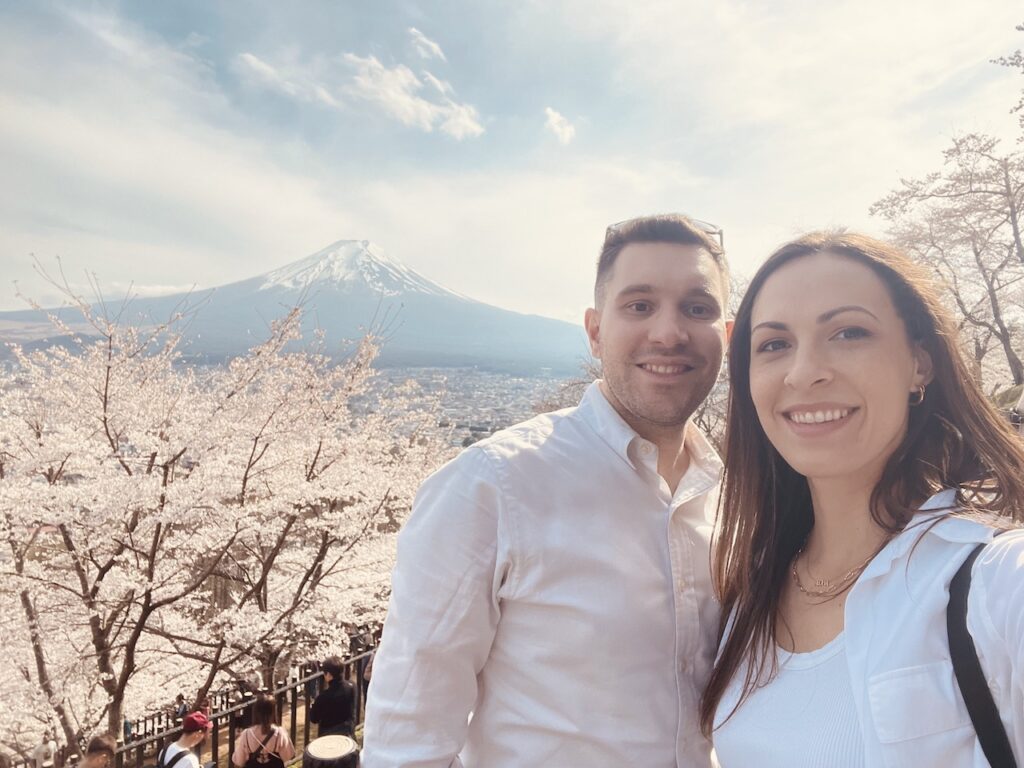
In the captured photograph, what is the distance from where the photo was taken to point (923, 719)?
39.6 inches

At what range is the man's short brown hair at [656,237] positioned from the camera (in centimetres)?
188

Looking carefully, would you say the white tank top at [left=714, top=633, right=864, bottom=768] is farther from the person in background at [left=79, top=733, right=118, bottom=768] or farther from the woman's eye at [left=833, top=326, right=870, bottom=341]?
the person in background at [left=79, top=733, right=118, bottom=768]

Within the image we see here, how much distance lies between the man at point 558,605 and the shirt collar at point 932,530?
578 mm

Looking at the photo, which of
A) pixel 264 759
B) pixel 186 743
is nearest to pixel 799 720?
pixel 264 759

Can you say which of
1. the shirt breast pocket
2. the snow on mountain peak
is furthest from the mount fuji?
the shirt breast pocket

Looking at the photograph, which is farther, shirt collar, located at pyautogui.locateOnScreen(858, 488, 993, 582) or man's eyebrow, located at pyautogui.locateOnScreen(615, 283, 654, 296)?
man's eyebrow, located at pyautogui.locateOnScreen(615, 283, 654, 296)

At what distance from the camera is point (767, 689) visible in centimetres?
142

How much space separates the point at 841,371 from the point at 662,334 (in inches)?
21.3

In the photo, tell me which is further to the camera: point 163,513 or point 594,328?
point 163,513

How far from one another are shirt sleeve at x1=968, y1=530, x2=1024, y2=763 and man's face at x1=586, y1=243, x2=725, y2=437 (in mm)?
905

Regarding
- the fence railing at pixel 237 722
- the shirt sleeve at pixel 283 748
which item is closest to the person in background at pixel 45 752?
the fence railing at pixel 237 722

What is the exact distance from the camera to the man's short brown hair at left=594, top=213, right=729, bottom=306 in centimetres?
188

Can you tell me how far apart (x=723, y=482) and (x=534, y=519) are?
666 millimetres

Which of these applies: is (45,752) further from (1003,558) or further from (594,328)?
(1003,558)
